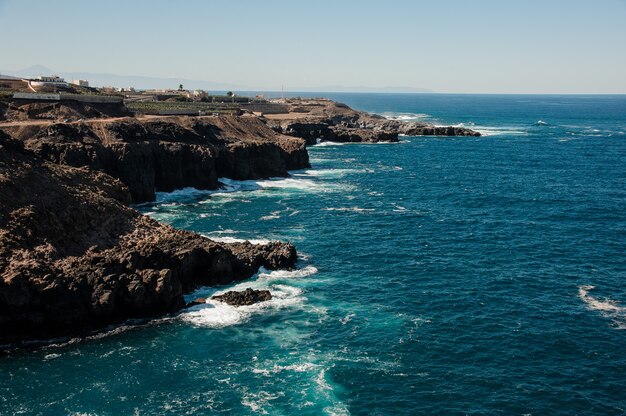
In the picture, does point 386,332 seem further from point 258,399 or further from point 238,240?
point 238,240

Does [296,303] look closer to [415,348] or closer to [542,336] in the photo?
[415,348]

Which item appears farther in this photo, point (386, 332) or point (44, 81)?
point (44, 81)

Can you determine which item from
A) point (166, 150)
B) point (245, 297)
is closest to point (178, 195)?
point (166, 150)

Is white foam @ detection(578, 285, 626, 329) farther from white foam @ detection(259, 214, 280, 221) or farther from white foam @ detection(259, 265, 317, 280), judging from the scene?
white foam @ detection(259, 214, 280, 221)

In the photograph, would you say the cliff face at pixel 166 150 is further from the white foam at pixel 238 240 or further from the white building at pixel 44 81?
the white building at pixel 44 81

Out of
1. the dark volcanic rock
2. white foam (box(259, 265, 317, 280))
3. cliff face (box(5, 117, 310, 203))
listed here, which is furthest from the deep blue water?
cliff face (box(5, 117, 310, 203))
